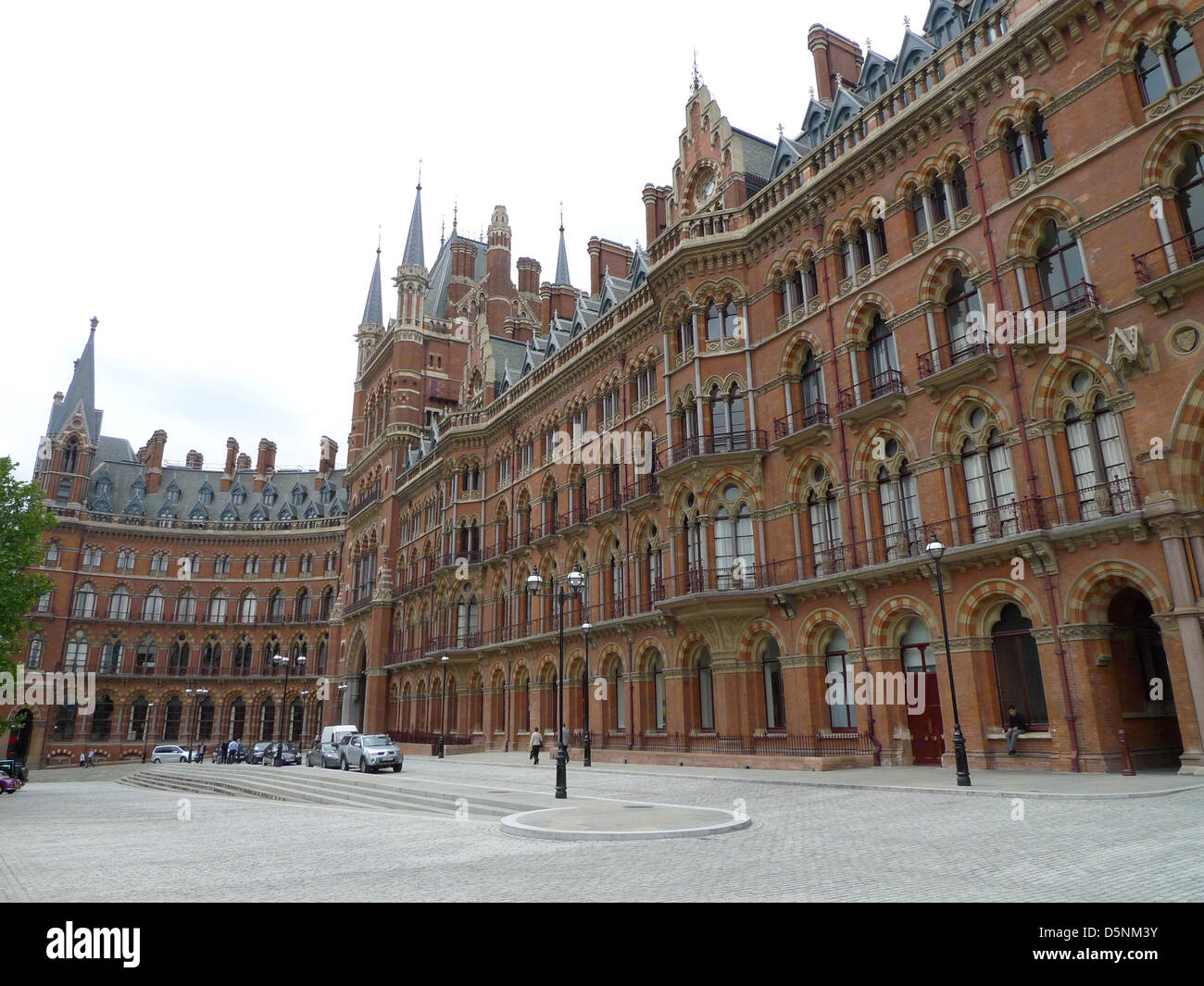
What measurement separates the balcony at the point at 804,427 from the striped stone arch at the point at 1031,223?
7608 mm

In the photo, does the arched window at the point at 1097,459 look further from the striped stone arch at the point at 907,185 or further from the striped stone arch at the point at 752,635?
the striped stone arch at the point at 752,635

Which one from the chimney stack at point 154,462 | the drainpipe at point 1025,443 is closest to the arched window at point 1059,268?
the drainpipe at point 1025,443

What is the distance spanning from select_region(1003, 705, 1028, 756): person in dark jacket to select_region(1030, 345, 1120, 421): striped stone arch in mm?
7813

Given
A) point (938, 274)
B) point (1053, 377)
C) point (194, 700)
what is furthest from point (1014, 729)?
point (194, 700)

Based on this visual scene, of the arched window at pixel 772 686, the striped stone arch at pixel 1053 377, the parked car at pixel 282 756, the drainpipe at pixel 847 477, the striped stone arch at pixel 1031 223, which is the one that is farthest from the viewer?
the parked car at pixel 282 756

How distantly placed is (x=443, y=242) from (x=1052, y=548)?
2616 inches

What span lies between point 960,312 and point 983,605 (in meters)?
8.88

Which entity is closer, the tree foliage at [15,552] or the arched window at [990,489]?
the arched window at [990,489]

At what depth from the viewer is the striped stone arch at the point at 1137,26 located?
20078 mm

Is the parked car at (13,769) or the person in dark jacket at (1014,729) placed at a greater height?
the person in dark jacket at (1014,729)

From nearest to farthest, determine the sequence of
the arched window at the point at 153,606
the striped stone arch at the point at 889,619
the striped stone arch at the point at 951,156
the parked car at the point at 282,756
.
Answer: the striped stone arch at the point at 889,619 < the striped stone arch at the point at 951,156 < the parked car at the point at 282,756 < the arched window at the point at 153,606

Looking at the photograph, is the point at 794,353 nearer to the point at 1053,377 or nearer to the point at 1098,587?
the point at 1053,377

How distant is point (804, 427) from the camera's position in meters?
29.0

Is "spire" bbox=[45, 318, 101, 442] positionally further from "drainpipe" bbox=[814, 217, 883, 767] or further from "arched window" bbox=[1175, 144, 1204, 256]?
"arched window" bbox=[1175, 144, 1204, 256]
